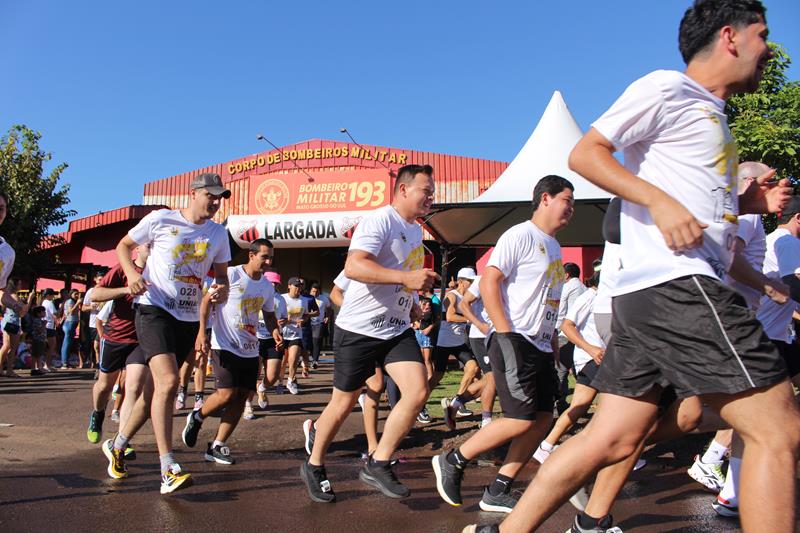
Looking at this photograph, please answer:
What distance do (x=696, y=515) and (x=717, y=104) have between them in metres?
2.82

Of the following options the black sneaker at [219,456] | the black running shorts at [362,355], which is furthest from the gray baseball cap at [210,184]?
the black sneaker at [219,456]

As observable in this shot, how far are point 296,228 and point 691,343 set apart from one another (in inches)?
835

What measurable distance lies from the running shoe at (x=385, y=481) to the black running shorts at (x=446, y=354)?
4703mm

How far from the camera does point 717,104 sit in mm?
2543

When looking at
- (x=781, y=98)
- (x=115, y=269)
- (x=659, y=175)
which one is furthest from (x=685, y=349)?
(x=781, y=98)

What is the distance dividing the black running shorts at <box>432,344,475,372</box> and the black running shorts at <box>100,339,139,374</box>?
13.2 feet

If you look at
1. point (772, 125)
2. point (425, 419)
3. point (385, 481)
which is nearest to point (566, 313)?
point (425, 419)

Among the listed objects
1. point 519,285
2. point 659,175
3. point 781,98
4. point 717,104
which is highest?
point 781,98

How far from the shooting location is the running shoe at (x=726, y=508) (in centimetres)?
424

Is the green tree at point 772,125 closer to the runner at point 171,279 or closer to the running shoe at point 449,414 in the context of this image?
the running shoe at point 449,414

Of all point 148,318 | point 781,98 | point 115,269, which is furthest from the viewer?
point 781,98

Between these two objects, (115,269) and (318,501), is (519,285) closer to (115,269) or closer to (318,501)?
(318,501)

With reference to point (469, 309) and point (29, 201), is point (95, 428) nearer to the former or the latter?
point (469, 309)

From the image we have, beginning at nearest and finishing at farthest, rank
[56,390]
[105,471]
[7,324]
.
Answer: [105,471] < [56,390] < [7,324]
